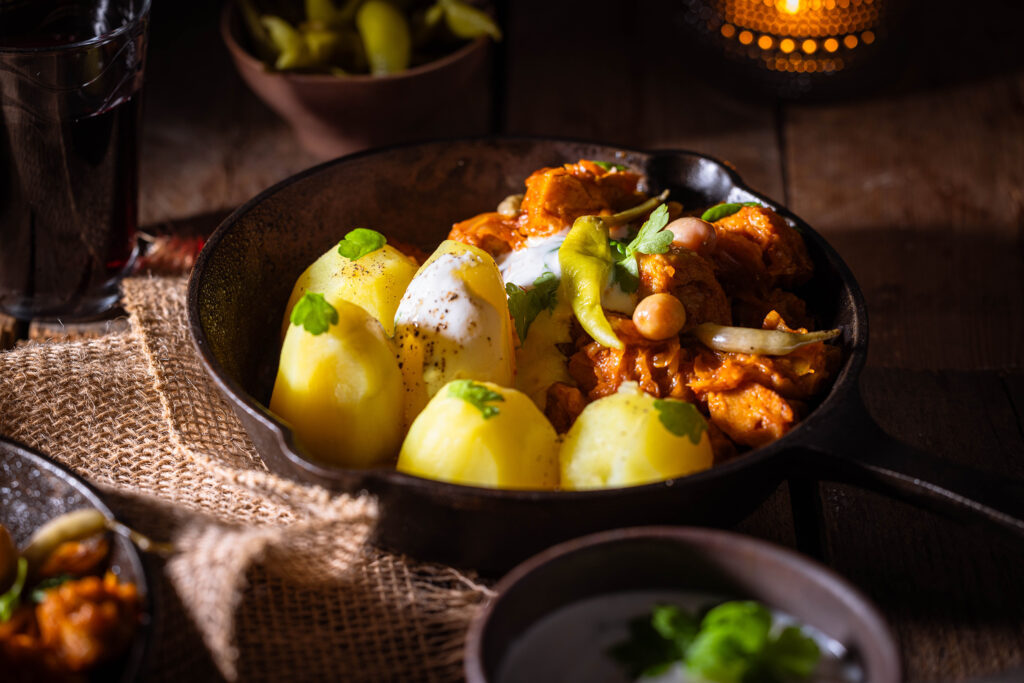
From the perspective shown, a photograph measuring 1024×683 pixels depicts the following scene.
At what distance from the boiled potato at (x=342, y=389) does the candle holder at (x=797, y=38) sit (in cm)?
183

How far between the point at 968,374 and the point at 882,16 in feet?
Answer: 3.99

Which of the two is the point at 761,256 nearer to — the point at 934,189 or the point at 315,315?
the point at 315,315

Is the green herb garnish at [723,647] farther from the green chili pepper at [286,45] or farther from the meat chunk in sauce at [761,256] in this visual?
the green chili pepper at [286,45]

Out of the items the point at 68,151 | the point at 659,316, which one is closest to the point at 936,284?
the point at 659,316

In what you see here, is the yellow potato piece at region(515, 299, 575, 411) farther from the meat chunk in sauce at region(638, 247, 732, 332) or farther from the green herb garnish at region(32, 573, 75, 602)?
the green herb garnish at region(32, 573, 75, 602)

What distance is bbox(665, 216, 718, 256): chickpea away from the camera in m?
1.82

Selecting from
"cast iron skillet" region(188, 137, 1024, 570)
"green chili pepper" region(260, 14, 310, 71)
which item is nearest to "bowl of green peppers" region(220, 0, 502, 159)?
"green chili pepper" region(260, 14, 310, 71)

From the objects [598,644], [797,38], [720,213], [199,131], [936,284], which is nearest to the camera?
[598,644]

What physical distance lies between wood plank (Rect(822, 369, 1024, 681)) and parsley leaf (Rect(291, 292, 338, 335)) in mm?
905

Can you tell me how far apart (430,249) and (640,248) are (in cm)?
64

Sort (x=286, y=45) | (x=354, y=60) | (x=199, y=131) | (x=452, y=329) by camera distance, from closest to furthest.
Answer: (x=452, y=329), (x=286, y=45), (x=354, y=60), (x=199, y=131)

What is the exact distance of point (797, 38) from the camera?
2963 mm

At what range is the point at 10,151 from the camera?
2.17 meters

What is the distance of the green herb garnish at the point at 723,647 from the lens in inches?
47.0
